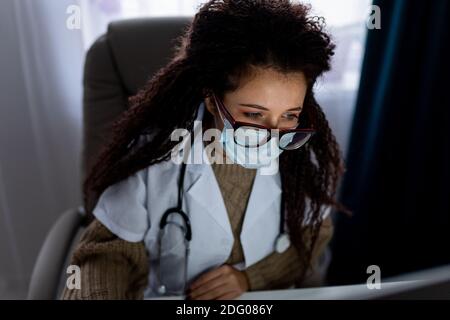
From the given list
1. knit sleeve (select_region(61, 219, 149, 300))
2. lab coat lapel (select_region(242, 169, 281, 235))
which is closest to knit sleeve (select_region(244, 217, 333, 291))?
lab coat lapel (select_region(242, 169, 281, 235))

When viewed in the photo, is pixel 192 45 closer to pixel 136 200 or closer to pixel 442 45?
pixel 136 200

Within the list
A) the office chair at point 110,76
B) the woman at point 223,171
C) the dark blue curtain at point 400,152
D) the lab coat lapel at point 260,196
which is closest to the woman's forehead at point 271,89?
the woman at point 223,171

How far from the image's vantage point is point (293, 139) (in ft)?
2.21

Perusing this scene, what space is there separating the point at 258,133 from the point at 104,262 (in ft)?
1.33

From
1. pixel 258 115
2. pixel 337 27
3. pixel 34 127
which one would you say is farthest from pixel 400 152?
pixel 34 127

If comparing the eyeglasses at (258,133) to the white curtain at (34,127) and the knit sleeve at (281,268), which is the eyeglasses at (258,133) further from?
the white curtain at (34,127)

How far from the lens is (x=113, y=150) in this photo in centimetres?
83

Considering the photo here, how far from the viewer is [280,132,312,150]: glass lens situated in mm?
667

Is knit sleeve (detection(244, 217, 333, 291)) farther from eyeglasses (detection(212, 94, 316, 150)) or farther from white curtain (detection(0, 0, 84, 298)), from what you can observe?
white curtain (detection(0, 0, 84, 298))

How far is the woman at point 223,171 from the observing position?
635mm

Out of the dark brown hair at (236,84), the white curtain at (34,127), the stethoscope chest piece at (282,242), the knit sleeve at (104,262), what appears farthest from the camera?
the white curtain at (34,127)

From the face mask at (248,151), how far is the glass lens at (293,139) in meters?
0.01

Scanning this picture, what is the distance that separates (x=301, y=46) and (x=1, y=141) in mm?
1020

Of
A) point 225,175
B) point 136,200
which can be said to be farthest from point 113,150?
point 225,175
